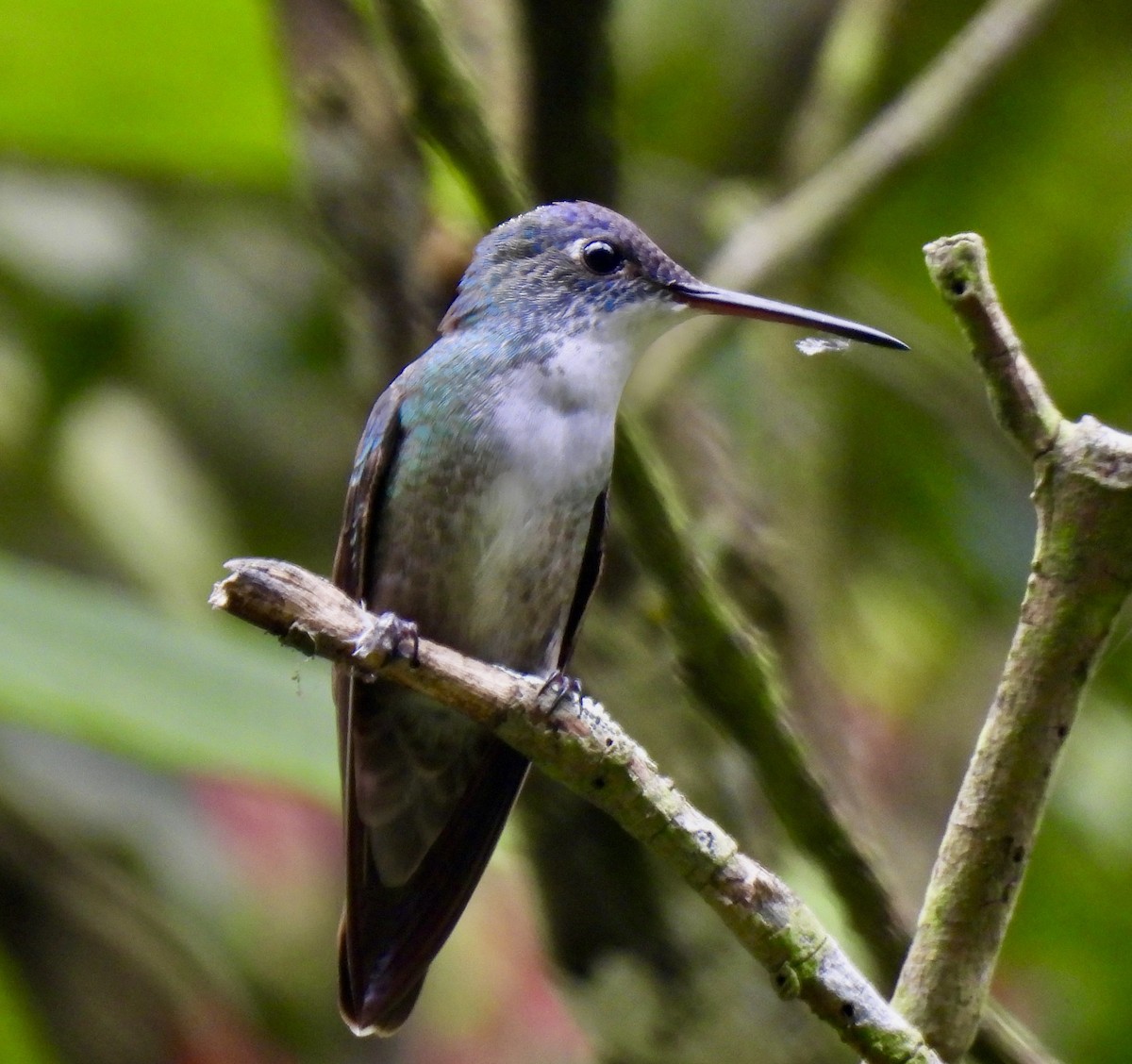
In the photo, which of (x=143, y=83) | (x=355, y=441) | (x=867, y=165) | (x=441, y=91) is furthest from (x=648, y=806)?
(x=143, y=83)

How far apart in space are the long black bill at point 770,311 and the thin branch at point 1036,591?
64 cm

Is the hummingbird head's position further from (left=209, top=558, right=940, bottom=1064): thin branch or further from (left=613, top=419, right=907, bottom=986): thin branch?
(left=209, top=558, right=940, bottom=1064): thin branch

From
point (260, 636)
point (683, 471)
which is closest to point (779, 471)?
point (683, 471)

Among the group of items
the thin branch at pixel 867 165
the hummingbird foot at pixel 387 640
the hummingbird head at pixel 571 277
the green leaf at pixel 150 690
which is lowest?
the hummingbird foot at pixel 387 640

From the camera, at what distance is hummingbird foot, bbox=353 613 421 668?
1.82 meters

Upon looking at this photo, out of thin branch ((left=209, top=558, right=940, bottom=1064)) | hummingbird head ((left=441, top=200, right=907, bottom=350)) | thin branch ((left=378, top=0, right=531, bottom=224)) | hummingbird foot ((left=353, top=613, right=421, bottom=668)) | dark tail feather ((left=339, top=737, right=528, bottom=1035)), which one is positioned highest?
hummingbird head ((left=441, top=200, right=907, bottom=350))

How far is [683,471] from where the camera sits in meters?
3.74

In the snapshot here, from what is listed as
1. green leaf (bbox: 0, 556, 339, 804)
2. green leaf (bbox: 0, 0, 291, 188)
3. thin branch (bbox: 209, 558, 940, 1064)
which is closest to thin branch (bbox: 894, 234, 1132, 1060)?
thin branch (bbox: 209, 558, 940, 1064)

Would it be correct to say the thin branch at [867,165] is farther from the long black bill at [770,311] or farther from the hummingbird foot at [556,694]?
the hummingbird foot at [556,694]

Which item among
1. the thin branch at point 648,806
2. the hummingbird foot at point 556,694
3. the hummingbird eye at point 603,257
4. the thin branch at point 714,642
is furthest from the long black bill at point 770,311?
the thin branch at point 648,806

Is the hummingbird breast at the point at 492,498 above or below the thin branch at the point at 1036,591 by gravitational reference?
above

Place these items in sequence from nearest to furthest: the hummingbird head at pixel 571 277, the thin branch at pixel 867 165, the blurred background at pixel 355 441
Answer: the hummingbird head at pixel 571 277
the blurred background at pixel 355 441
the thin branch at pixel 867 165

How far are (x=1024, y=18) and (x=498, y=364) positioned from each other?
177cm

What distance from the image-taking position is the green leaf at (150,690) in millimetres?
3102
